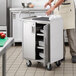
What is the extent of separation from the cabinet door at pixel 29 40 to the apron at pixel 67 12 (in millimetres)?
603

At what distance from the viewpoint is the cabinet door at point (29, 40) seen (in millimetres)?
4129

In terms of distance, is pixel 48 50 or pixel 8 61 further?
pixel 8 61

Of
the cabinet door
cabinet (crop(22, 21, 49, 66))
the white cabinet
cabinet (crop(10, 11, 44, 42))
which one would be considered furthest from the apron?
the white cabinet

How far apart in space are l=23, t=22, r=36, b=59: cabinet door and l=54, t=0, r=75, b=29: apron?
1.98 feet

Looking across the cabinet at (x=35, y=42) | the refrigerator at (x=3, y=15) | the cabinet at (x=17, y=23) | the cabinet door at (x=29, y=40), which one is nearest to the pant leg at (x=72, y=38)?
the cabinet at (x=35, y=42)

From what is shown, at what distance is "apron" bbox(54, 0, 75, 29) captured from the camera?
438 centimetres

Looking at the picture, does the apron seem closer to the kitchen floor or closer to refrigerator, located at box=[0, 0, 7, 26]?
the kitchen floor

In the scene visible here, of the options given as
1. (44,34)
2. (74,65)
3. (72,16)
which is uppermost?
(72,16)

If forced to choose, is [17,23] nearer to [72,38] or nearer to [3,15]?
[3,15]

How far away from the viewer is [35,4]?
252 inches

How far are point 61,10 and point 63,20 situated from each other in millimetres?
171

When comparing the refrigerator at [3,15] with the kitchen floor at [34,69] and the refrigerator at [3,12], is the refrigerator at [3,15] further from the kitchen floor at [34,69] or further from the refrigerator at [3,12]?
the kitchen floor at [34,69]

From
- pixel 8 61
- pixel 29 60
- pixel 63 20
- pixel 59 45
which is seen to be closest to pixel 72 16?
pixel 63 20

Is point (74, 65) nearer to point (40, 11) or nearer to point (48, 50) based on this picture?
point (48, 50)
